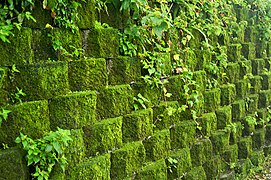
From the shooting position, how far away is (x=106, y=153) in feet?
8.00

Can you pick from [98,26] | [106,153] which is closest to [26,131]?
[106,153]

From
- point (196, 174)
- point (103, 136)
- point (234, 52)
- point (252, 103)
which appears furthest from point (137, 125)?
point (252, 103)

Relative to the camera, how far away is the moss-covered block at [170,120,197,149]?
10.6 feet

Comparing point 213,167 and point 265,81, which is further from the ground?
point 265,81

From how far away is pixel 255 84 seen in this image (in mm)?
5047

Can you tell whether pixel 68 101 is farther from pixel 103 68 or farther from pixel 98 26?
pixel 98 26

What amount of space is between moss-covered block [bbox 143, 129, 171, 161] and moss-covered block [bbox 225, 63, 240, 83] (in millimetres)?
1597

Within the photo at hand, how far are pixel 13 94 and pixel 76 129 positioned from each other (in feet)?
1.53

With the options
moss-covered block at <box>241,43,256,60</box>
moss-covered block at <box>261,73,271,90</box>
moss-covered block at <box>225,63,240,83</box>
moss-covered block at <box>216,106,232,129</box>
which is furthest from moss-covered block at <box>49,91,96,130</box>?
moss-covered block at <box>261,73,271,90</box>

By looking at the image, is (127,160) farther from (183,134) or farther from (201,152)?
(201,152)

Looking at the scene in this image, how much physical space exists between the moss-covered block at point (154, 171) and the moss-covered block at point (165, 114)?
0.96ft

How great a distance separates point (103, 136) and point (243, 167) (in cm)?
273

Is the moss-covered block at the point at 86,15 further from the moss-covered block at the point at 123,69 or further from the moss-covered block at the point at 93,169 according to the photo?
the moss-covered block at the point at 93,169

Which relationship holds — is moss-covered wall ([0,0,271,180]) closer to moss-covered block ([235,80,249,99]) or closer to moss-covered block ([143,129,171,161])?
moss-covered block ([143,129,171,161])
